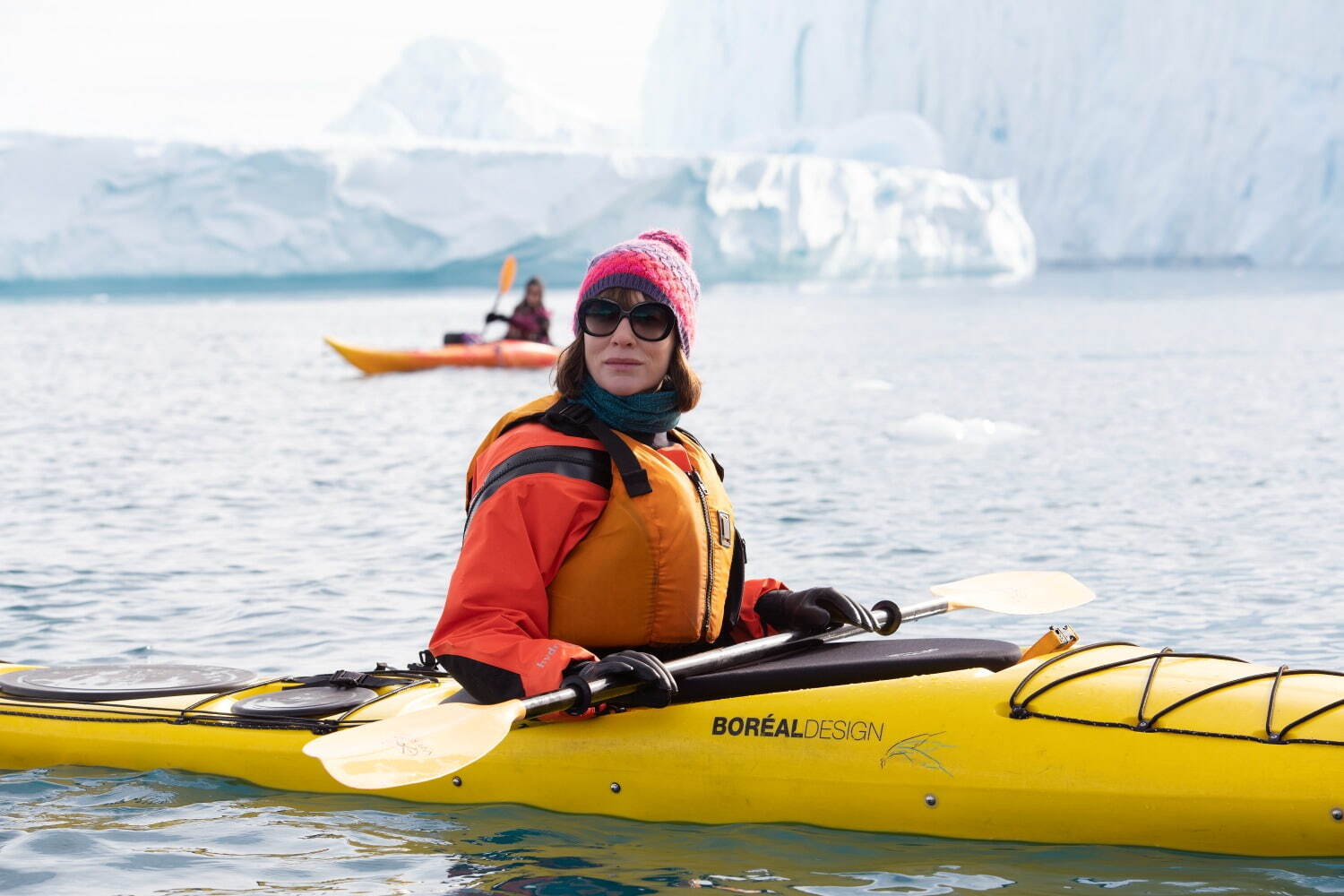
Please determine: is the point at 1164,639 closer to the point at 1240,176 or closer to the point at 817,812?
the point at 817,812

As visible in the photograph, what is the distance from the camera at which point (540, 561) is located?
2.61 meters

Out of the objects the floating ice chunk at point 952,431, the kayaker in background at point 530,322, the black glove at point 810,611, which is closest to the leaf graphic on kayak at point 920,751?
the black glove at point 810,611

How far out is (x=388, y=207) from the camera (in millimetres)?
26219

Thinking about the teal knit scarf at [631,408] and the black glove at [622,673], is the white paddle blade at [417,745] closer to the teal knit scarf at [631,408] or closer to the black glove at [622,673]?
the black glove at [622,673]

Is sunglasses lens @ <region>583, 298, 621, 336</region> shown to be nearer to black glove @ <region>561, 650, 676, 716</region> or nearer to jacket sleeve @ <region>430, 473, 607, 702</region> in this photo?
jacket sleeve @ <region>430, 473, 607, 702</region>

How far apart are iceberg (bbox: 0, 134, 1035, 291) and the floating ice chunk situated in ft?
58.0

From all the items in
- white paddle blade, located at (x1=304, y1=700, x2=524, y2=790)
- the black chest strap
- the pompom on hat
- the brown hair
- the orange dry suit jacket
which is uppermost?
the pompom on hat

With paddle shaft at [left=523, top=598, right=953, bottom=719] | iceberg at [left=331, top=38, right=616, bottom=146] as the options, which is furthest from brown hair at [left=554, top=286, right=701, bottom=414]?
iceberg at [left=331, top=38, right=616, bottom=146]

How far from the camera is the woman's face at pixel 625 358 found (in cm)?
266

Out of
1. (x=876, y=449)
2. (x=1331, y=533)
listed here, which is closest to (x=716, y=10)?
(x=876, y=449)

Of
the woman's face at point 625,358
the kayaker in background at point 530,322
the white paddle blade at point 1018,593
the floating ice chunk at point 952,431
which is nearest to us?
the woman's face at point 625,358

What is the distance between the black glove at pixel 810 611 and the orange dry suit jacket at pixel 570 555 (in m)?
0.24

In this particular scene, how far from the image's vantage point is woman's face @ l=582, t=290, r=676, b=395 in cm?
266

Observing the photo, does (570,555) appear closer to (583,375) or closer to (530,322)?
(583,375)
